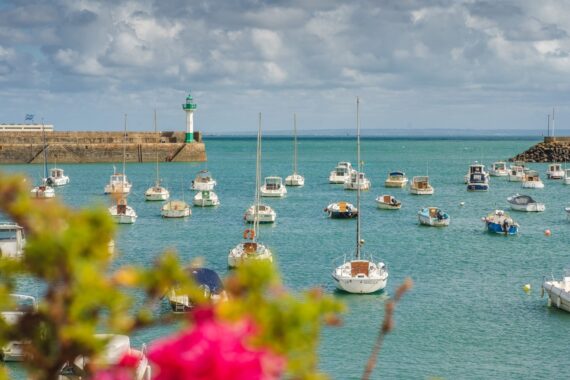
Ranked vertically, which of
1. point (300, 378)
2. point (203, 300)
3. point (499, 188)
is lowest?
point (499, 188)

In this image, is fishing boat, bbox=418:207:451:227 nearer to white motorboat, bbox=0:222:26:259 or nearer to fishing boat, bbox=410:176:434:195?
fishing boat, bbox=410:176:434:195

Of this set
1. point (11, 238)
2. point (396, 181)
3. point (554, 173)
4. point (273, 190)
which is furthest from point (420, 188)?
point (11, 238)

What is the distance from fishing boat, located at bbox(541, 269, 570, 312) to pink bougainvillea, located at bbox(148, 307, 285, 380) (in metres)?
30.3

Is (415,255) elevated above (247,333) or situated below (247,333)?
A: below

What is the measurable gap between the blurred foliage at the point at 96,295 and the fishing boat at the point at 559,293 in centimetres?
2917

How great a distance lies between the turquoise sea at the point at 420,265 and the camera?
27609 mm

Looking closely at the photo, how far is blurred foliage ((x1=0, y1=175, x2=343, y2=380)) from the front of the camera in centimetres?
500

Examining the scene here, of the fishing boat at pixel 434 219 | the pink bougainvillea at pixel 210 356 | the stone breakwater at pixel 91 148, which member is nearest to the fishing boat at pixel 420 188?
the fishing boat at pixel 434 219

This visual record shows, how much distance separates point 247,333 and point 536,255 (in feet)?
151

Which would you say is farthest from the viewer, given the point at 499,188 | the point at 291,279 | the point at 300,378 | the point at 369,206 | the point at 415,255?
the point at 499,188


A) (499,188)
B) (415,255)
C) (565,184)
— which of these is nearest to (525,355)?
(415,255)

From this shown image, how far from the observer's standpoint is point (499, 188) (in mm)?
96812

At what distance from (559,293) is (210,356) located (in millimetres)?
30979

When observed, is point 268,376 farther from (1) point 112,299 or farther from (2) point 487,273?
(2) point 487,273
